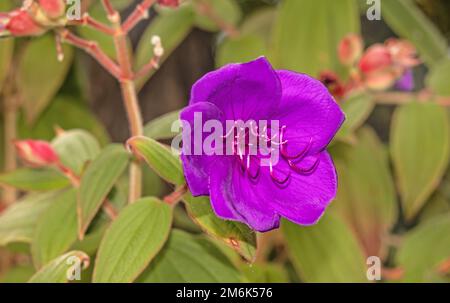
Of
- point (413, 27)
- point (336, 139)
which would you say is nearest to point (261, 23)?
point (413, 27)

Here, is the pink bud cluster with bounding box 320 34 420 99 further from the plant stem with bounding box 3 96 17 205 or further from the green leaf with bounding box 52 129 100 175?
the plant stem with bounding box 3 96 17 205

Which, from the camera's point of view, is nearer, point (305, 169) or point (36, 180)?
point (305, 169)

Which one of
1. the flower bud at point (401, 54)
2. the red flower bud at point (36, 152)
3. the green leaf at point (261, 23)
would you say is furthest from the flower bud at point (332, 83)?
the green leaf at point (261, 23)

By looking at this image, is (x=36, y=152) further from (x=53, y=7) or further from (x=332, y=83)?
(x=332, y=83)

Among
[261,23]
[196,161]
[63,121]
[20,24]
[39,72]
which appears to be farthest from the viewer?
[261,23]

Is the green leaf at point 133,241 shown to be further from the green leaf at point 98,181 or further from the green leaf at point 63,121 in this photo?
the green leaf at point 63,121

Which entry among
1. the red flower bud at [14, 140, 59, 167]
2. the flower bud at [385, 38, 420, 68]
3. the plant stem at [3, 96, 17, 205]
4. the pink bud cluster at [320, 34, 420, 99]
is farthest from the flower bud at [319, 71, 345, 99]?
the plant stem at [3, 96, 17, 205]
